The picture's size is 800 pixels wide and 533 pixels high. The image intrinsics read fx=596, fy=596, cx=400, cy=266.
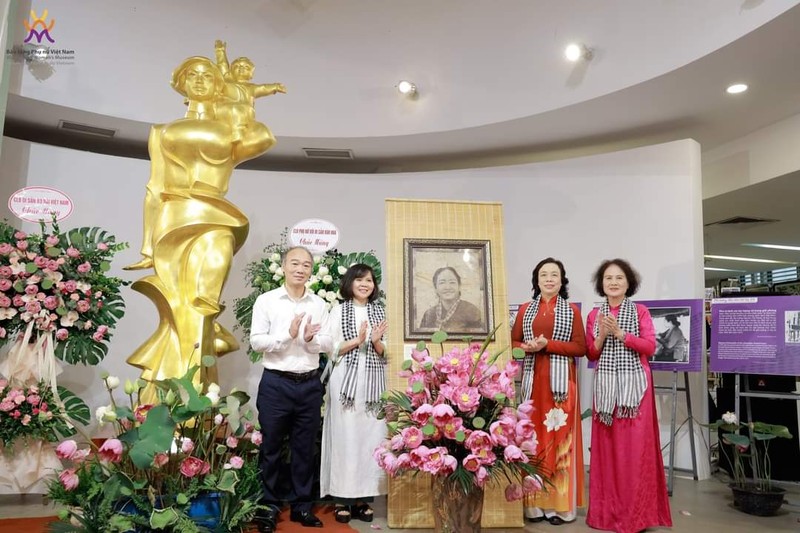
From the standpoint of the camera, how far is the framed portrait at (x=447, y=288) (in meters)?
3.23

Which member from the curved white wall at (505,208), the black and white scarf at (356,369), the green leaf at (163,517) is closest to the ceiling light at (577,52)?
the curved white wall at (505,208)

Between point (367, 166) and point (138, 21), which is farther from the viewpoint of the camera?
point (367, 166)

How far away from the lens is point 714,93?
4672 millimetres

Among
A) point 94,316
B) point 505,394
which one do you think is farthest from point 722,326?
point 94,316

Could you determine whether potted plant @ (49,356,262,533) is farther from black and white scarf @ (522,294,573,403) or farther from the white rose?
black and white scarf @ (522,294,573,403)

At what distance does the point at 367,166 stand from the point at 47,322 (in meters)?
3.84

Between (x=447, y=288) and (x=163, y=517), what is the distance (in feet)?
5.75

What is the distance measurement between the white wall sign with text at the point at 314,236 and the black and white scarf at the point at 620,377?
2295mm

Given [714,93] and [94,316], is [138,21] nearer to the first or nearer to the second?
[94,316]

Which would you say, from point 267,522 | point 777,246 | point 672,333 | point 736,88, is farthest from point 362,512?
point 777,246

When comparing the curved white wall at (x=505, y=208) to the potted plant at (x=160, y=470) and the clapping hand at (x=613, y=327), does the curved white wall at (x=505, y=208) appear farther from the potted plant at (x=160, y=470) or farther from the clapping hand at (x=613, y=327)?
the potted plant at (x=160, y=470)

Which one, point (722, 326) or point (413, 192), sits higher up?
point (413, 192)

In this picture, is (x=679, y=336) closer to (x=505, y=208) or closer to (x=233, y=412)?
(x=505, y=208)

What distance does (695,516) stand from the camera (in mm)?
3578
